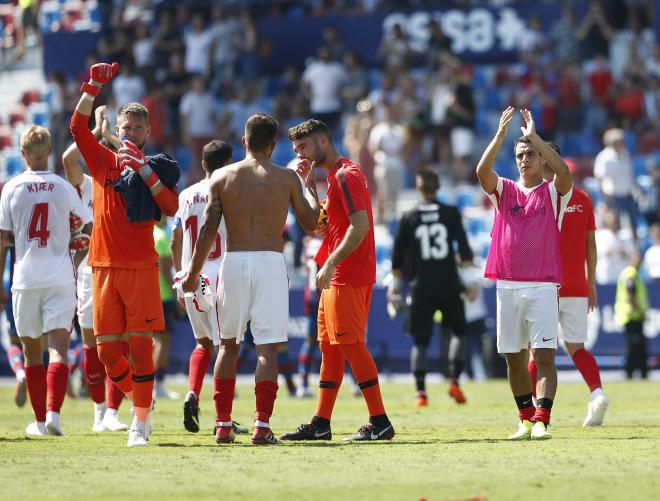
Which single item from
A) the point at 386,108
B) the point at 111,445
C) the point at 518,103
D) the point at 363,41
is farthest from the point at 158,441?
the point at 363,41

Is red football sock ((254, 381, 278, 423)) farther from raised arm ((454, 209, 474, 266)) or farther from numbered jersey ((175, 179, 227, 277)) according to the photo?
raised arm ((454, 209, 474, 266))

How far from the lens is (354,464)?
31.0 feet

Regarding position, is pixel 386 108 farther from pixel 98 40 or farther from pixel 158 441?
pixel 158 441

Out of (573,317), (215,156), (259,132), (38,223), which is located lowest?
(573,317)

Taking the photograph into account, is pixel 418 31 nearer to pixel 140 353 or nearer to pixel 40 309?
pixel 40 309

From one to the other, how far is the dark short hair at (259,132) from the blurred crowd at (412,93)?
14.5m

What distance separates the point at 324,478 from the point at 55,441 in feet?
11.5

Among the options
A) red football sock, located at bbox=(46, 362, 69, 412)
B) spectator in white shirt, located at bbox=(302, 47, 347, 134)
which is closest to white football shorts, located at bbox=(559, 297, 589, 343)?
red football sock, located at bbox=(46, 362, 69, 412)

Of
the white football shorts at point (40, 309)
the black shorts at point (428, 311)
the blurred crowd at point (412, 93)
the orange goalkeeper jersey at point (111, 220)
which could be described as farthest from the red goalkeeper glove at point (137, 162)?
the blurred crowd at point (412, 93)

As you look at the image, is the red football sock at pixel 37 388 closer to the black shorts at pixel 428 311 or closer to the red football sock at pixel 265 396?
the red football sock at pixel 265 396

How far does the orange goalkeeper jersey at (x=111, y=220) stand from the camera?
35.5 feet

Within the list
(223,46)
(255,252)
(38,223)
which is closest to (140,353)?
(255,252)

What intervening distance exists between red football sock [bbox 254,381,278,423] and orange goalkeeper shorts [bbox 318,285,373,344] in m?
0.73

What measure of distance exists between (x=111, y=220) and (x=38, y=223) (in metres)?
1.39
